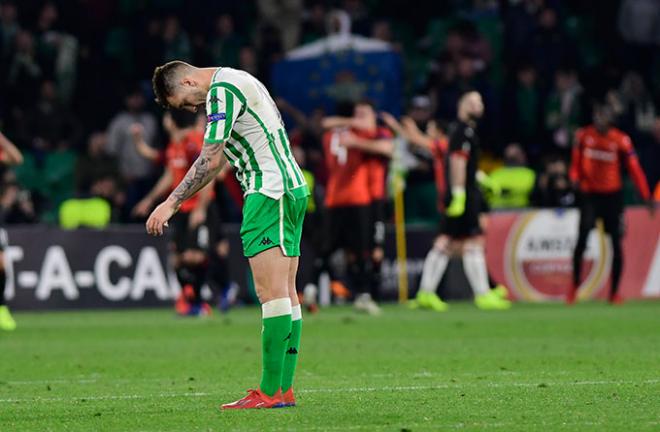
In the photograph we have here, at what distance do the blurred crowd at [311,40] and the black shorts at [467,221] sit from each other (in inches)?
103

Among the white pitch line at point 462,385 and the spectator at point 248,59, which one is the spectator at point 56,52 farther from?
the white pitch line at point 462,385

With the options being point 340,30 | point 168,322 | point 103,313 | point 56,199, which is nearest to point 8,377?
point 168,322

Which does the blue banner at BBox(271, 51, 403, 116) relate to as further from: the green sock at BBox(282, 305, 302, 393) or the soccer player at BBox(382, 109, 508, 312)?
the green sock at BBox(282, 305, 302, 393)

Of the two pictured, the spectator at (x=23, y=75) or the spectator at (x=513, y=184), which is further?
the spectator at (x=23, y=75)

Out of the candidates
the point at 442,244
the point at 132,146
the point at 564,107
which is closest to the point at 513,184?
the point at 564,107

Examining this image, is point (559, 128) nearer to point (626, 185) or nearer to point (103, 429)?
point (626, 185)

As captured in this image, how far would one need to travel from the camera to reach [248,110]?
9.09m

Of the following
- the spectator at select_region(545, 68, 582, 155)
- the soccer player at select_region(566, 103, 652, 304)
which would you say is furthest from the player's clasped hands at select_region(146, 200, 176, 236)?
the spectator at select_region(545, 68, 582, 155)

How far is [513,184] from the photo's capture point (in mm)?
24609

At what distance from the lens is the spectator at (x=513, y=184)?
24.5 m

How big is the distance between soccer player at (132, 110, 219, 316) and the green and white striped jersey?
31.1 ft

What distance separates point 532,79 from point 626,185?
229cm

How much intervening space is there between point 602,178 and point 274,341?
508 inches

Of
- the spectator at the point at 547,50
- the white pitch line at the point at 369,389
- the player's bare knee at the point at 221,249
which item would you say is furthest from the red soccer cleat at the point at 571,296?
the white pitch line at the point at 369,389
